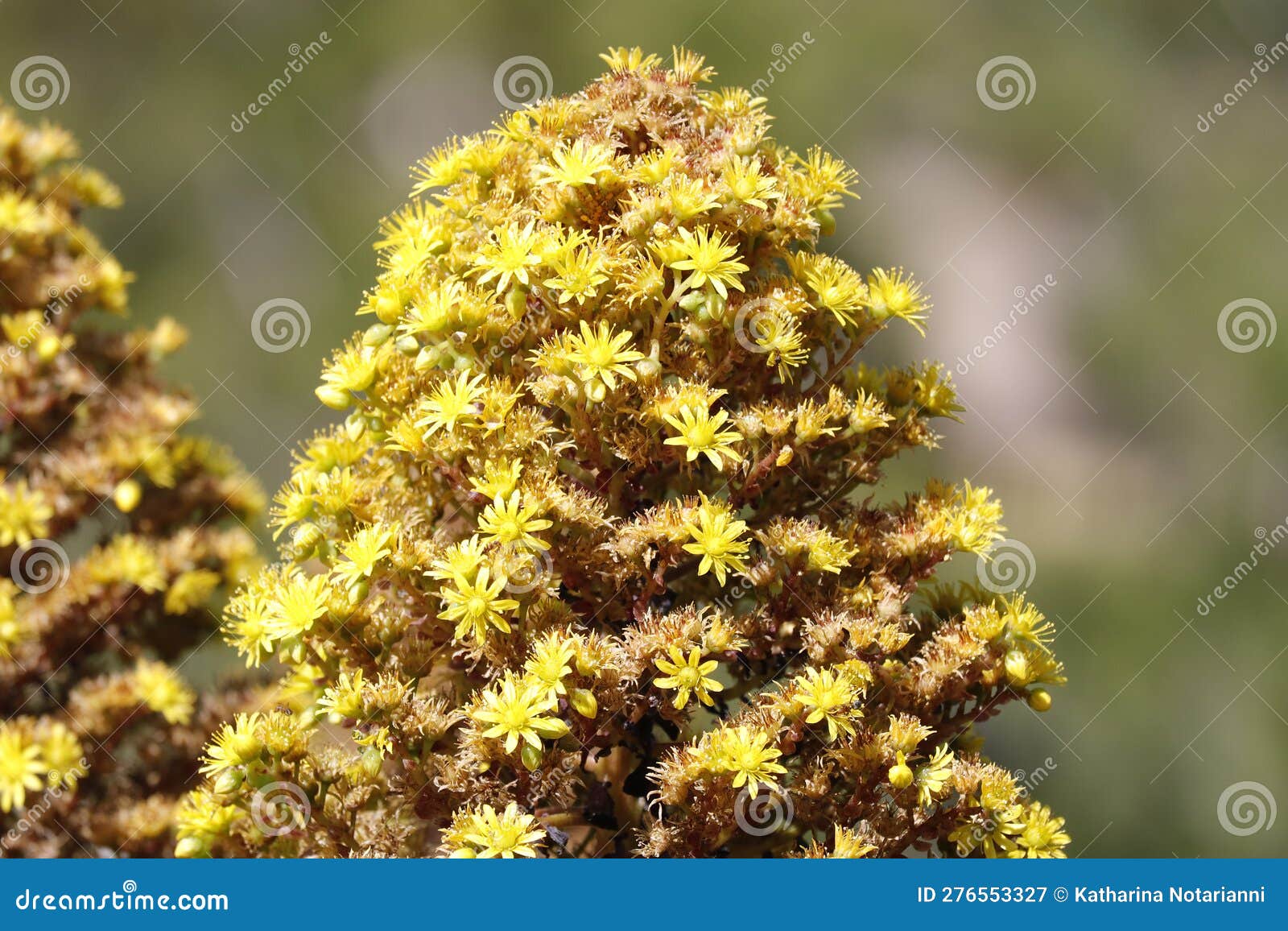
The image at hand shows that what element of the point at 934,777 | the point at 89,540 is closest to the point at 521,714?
the point at 934,777

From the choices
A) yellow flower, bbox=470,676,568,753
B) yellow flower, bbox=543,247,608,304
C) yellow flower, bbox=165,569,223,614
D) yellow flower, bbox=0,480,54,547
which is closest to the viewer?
yellow flower, bbox=470,676,568,753

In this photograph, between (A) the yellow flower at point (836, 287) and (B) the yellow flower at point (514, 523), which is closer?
(B) the yellow flower at point (514, 523)

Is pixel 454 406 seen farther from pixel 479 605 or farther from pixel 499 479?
pixel 479 605

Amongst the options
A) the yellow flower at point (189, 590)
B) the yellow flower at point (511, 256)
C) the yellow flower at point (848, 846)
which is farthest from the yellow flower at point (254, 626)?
the yellow flower at point (848, 846)

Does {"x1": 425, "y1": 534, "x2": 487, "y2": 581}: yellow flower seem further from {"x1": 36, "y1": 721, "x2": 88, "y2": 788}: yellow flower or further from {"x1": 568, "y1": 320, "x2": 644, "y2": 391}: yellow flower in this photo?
{"x1": 36, "y1": 721, "x2": 88, "y2": 788}: yellow flower

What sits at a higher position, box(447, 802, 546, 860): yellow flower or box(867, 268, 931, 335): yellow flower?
box(867, 268, 931, 335): yellow flower

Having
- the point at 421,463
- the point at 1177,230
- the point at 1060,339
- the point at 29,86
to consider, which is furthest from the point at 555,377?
the point at 1177,230

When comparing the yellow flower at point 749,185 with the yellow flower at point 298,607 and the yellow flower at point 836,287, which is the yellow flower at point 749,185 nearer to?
the yellow flower at point 836,287

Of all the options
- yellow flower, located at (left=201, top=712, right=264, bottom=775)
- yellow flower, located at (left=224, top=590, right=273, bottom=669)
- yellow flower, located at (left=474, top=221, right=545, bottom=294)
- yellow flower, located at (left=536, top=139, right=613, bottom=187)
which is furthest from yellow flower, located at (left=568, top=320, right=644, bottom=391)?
yellow flower, located at (left=201, top=712, right=264, bottom=775)
